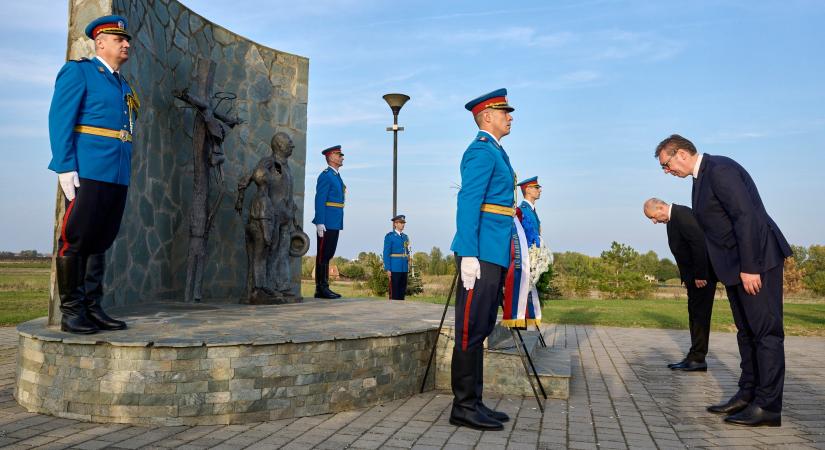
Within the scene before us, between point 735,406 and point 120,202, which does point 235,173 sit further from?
point 735,406

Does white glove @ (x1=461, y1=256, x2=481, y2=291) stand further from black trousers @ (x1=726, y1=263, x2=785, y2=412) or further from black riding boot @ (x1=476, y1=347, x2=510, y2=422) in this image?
black trousers @ (x1=726, y1=263, x2=785, y2=412)

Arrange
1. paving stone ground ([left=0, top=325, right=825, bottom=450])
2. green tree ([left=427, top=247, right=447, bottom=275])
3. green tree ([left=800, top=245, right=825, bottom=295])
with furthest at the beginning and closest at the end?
green tree ([left=427, top=247, right=447, bottom=275]) → green tree ([left=800, top=245, right=825, bottom=295]) → paving stone ground ([left=0, top=325, right=825, bottom=450])

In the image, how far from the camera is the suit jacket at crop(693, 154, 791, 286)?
4340 mm

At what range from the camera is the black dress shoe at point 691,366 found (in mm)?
6777

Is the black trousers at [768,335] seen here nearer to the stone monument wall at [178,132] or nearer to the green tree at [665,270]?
the stone monument wall at [178,132]

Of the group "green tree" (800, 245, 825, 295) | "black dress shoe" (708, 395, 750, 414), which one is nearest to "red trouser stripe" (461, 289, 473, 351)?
"black dress shoe" (708, 395, 750, 414)

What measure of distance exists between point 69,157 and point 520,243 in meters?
3.44

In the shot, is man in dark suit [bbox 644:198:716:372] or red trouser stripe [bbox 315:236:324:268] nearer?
man in dark suit [bbox 644:198:716:372]

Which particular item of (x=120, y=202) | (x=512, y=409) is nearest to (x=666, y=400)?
(x=512, y=409)

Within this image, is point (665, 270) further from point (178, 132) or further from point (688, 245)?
point (178, 132)

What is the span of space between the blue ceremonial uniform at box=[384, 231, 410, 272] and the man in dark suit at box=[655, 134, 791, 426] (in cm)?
863

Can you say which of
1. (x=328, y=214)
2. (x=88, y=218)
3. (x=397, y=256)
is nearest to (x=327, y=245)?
(x=328, y=214)

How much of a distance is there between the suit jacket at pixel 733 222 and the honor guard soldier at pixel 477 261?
4.95 ft

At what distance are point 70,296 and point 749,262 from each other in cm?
476
